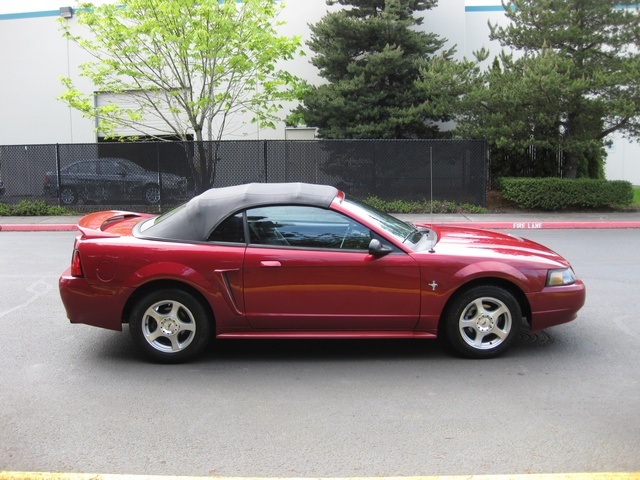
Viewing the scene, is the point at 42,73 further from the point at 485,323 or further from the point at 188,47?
the point at 485,323

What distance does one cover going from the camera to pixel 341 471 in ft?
11.5

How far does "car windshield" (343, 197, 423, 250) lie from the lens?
18.0ft

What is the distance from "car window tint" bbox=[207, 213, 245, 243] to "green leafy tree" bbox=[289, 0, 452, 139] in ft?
48.8

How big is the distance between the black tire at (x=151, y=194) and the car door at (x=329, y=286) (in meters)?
14.0

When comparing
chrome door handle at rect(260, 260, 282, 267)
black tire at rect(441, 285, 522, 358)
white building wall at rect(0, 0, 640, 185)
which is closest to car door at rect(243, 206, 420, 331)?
chrome door handle at rect(260, 260, 282, 267)

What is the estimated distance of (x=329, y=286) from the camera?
5180 millimetres

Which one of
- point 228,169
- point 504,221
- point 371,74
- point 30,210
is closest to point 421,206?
point 504,221

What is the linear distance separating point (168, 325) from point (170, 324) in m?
0.02

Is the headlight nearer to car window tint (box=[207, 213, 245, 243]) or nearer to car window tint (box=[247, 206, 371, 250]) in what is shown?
car window tint (box=[247, 206, 371, 250])

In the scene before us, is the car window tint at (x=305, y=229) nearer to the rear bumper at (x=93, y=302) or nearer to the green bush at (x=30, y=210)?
the rear bumper at (x=93, y=302)

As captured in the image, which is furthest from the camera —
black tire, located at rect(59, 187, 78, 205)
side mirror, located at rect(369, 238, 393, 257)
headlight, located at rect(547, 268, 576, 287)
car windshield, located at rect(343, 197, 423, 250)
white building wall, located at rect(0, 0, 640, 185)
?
white building wall, located at rect(0, 0, 640, 185)

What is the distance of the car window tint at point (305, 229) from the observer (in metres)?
5.31

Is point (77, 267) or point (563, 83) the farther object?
point (563, 83)

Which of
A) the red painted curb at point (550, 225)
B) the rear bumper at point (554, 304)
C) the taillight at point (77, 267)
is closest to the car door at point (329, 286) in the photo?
the rear bumper at point (554, 304)
